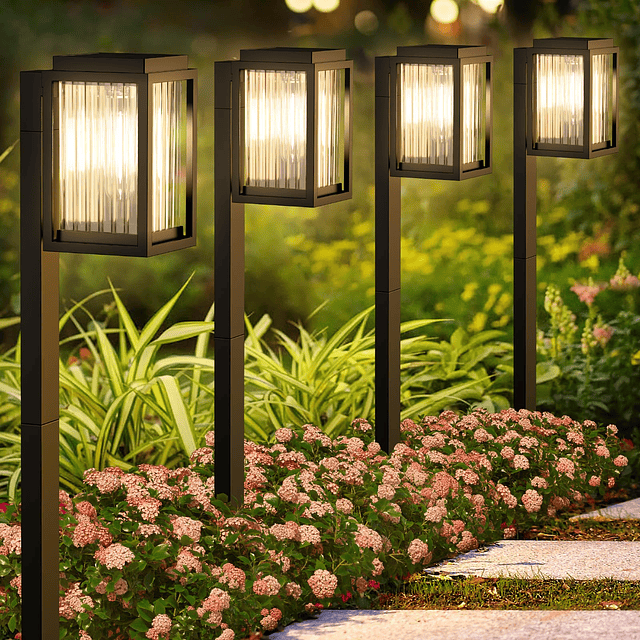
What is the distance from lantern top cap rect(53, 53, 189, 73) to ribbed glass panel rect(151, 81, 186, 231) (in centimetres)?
7

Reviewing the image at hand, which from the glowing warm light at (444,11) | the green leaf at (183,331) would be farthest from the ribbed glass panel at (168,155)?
the glowing warm light at (444,11)

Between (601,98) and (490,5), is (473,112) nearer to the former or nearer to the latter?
(601,98)

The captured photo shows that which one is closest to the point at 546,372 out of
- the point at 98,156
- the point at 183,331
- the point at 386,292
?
the point at 386,292

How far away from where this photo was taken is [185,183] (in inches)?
164

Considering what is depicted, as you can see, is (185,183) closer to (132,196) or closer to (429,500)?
(132,196)

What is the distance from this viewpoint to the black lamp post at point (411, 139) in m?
5.80

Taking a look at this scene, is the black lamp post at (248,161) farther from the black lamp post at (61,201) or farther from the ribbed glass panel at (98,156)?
the ribbed glass panel at (98,156)

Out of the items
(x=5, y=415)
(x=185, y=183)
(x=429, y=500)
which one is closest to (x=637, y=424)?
(x=429, y=500)

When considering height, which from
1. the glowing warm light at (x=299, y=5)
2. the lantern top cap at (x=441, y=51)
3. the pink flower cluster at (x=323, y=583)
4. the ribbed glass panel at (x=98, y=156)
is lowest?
the pink flower cluster at (x=323, y=583)

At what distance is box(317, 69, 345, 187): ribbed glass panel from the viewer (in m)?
4.97

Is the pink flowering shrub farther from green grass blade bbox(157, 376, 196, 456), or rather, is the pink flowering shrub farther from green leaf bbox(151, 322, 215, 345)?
green leaf bbox(151, 322, 215, 345)

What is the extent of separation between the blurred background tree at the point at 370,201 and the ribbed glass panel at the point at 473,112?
1.71 meters

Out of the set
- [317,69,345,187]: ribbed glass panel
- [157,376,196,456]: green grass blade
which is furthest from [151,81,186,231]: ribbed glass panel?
[157,376,196,456]: green grass blade

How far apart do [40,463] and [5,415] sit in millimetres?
2802
